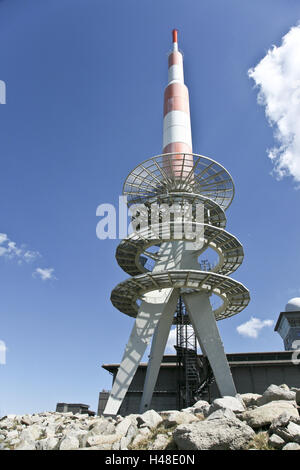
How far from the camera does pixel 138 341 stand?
1041 inches

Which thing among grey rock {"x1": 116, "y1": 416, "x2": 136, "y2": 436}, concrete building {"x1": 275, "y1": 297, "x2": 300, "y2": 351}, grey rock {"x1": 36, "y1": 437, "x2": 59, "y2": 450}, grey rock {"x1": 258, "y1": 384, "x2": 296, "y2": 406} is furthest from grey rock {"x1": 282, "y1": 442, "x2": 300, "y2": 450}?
concrete building {"x1": 275, "y1": 297, "x2": 300, "y2": 351}

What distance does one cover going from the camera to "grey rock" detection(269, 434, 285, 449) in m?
8.76

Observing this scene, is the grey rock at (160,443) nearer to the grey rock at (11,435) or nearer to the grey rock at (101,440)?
the grey rock at (101,440)

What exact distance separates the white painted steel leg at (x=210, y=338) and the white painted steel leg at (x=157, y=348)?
179 cm

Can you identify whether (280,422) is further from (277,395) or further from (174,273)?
(174,273)

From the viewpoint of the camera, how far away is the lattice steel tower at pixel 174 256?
25.6m

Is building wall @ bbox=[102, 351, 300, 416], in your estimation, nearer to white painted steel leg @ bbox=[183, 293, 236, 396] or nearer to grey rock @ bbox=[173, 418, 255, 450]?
white painted steel leg @ bbox=[183, 293, 236, 396]

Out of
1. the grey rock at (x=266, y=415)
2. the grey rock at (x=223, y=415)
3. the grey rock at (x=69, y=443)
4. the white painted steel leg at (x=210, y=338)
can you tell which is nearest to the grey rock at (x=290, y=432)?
the grey rock at (x=266, y=415)

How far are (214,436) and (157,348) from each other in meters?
19.0

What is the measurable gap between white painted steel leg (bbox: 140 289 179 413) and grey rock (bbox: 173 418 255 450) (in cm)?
1713
